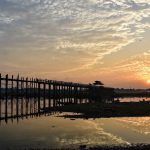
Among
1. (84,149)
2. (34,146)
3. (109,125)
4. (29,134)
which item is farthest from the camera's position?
(109,125)

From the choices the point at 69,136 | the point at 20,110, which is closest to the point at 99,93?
the point at 20,110

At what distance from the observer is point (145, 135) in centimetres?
2373

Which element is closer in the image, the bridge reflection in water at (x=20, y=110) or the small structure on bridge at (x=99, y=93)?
the bridge reflection in water at (x=20, y=110)

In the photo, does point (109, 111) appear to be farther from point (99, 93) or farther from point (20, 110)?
point (99, 93)

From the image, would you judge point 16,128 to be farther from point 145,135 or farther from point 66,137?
point 145,135

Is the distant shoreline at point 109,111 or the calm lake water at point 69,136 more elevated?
the distant shoreline at point 109,111

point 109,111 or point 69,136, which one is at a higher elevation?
point 109,111

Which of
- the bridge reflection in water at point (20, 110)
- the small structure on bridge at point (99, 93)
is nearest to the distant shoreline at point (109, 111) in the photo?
the bridge reflection in water at point (20, 110)

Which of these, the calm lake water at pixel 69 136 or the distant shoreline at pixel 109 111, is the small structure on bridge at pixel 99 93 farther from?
the calm lake water at pixel 69 136

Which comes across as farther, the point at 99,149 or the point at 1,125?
the point at 1,125

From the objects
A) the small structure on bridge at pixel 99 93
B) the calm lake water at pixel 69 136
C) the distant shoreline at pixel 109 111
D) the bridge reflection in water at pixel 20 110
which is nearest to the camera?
the calm lake water at pixel 69 136

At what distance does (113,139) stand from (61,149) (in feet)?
15.5

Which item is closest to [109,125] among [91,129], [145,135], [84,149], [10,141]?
[91,129]

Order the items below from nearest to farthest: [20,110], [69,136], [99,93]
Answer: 1. [69,136]
2. [20,110]
3. [99,93]
